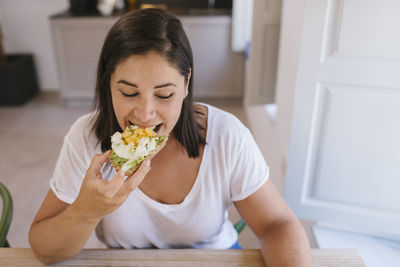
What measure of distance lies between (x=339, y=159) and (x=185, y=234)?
921 mm

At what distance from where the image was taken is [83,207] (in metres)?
0.81

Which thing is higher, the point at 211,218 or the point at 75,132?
the point at 75,132

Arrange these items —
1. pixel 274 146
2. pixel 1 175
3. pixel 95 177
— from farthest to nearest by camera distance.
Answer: pixel 1 175 → pixel 274 146 → pixel 95 177

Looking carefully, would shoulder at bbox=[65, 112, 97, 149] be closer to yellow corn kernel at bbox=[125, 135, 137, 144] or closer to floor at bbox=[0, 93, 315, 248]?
yellow corn kernel at bbox=[125, 135, 137, 144]

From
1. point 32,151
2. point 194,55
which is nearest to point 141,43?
point 32,151

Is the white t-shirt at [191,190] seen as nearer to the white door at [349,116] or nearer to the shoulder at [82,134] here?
the shoulder at [82,134]

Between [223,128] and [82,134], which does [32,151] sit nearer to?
[82,134]

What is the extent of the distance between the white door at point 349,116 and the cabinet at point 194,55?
2237mm

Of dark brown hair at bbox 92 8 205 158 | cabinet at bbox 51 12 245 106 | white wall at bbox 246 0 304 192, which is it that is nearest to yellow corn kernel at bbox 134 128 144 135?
dark brown hair at bbox 92 8 205 158

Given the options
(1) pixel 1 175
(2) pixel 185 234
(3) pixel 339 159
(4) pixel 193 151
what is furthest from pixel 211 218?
(1) pixel 1 175

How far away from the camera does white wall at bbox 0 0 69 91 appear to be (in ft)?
13.4

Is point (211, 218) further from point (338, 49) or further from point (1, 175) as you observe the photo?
point (1, 175)

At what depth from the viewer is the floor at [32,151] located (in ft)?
7.04

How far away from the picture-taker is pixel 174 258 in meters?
0.91
